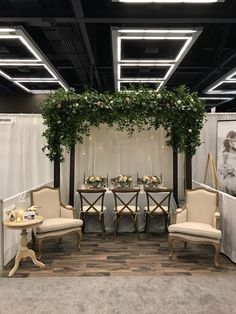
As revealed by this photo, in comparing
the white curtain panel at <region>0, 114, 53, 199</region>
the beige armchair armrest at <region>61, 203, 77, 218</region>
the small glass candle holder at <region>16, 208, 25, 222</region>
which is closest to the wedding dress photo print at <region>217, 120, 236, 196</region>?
the beige armchair armrest at <region>61, 203, 77, 218</region>

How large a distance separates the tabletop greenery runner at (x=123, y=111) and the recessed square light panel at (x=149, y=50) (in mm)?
697

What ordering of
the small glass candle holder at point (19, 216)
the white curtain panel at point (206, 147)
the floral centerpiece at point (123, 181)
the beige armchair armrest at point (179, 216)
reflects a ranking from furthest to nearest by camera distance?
the white curtain panel at point (206, 147), the floral centerpiece at point (123, 181), the beige armchair armrest at point (179, 216), the small glass candle holder at point (19, 216)

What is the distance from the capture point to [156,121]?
20.1ft

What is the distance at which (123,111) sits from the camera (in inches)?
230

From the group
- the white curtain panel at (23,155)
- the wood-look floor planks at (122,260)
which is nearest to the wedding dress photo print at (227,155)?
the wood-look floor planks at (122,260)

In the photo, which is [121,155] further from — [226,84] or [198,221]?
[226,84]

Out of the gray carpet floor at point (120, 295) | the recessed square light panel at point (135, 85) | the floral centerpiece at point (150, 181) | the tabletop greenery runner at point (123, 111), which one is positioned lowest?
the gray carpet floor at point (120, 295)

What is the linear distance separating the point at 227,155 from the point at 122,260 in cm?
324

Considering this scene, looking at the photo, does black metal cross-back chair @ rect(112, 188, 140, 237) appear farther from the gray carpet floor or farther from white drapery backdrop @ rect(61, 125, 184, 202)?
the gray carpet floor

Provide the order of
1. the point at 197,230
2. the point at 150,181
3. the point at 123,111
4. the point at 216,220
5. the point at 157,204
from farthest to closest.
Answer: the point at 150,181, the point at 157,204, the point at 123,111, the point at 216,220, the point at 197,230

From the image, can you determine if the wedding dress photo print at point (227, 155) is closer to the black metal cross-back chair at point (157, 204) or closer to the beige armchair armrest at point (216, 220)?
the black metal cross-back chair at point (157, 204)

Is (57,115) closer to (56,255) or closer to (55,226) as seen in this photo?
(55,226)

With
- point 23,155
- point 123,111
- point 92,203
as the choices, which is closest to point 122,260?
point 92,203

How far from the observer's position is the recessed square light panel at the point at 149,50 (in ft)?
15.6
